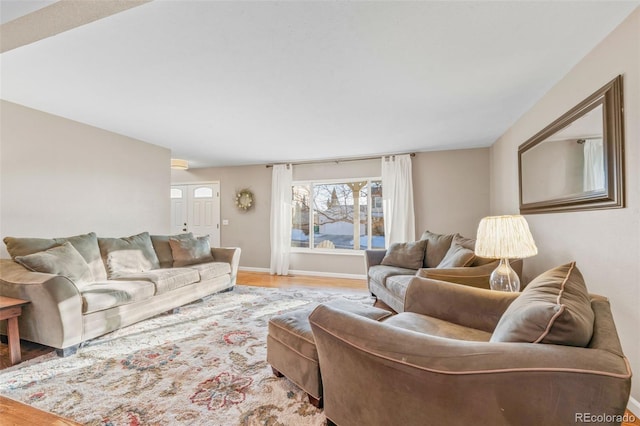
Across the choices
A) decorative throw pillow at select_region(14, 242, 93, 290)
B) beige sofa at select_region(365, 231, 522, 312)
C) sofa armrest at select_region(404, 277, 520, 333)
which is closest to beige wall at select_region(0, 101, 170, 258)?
decorative throw pillow at select_region(14, 242, 93, 290)

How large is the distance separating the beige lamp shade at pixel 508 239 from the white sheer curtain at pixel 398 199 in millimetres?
2825

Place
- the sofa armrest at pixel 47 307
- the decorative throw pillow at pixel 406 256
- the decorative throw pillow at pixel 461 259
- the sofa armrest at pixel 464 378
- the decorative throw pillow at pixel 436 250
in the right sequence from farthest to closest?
the decorative throw pillow at pixel 406 256 < the decorative throw pillow at pixel 436 250 < the decorative throw pillow at pixel 461 259 < the sofa armrest at pixel 47 307 < the sofa armrest at pixel 464 378

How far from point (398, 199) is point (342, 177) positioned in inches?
46.7

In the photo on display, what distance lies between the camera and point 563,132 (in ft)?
7.85

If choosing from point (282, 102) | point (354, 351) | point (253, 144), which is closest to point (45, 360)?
point (354, 351)

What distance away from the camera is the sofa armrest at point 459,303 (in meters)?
1.71

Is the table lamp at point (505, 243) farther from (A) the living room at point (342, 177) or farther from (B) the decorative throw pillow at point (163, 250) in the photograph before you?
(B) the decorative throw pillow at point (163, 250)

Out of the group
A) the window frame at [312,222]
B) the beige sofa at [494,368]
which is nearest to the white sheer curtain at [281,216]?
the window frame at [312,222]

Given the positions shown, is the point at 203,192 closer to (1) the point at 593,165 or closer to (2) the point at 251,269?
(2) the point at 251,269

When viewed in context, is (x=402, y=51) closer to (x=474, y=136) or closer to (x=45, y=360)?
(x=474, y=136)

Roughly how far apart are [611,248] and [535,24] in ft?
4.90

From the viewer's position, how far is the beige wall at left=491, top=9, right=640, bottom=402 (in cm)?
163

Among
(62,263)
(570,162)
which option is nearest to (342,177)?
(570,162)

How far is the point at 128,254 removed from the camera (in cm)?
356
